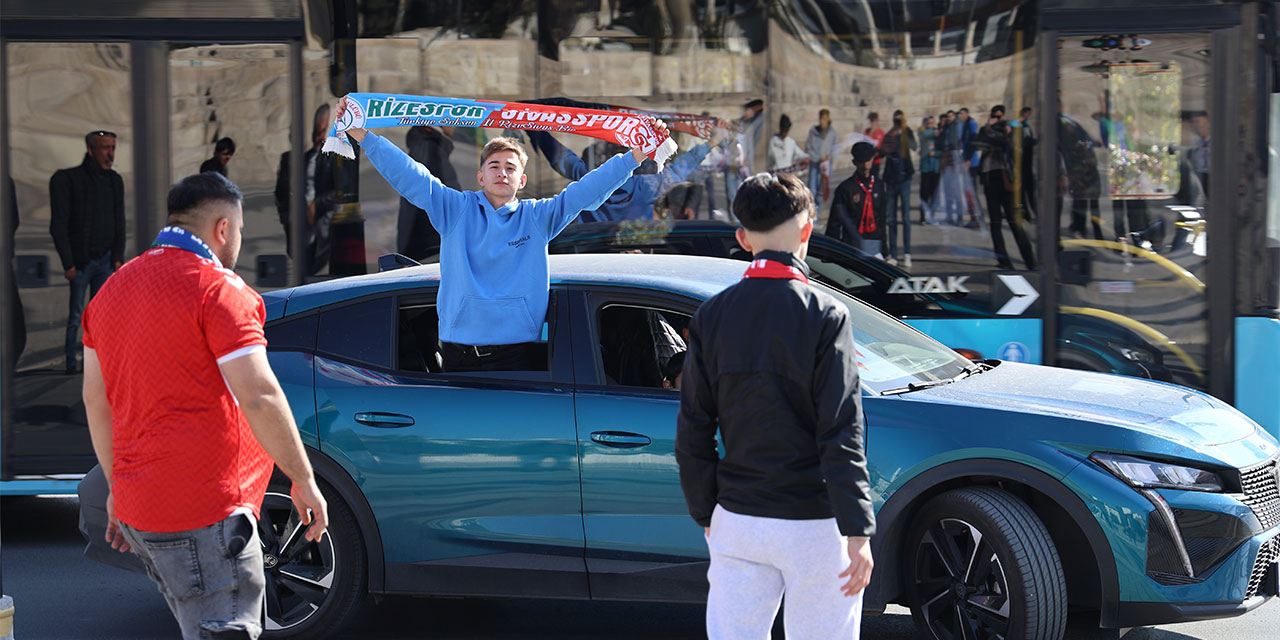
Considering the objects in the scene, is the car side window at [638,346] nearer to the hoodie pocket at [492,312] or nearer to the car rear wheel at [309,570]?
the hoodie pocket at [492,312]

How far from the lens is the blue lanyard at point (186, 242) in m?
3.50

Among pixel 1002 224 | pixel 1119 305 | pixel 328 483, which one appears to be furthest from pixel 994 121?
pixel 328 483

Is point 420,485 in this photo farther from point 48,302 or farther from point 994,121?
point 994,121

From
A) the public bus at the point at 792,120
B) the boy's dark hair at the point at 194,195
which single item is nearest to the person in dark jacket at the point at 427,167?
the public bus at the point at 792,120

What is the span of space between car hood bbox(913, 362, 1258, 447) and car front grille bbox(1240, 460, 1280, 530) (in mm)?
145

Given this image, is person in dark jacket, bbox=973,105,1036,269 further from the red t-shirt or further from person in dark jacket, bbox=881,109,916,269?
the red t-shirt

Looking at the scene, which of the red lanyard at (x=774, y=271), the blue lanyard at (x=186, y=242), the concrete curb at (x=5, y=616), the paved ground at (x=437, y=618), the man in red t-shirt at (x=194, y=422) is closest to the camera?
the red lanyard at (x=774, y=271)

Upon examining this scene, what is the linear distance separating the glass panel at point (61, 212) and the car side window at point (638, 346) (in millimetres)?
3399

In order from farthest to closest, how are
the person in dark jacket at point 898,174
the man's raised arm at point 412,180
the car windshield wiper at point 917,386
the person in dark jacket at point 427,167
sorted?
the person in dark jacket at point 427,167 → the person in dark jacket at point 898,174 → the man's raised arm at point 412,180 → the car windshield wiper at point 917,386

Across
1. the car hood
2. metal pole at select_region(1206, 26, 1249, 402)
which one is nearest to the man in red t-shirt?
the car hood

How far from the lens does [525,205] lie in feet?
18.6

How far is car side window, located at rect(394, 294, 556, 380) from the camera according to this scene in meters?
5.22

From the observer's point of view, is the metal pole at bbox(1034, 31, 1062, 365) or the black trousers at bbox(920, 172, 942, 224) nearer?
the metal pole at bbox(1034, 31, 1062, 365)

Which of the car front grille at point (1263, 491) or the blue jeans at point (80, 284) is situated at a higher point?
the blue jeans at point (80, 284)
